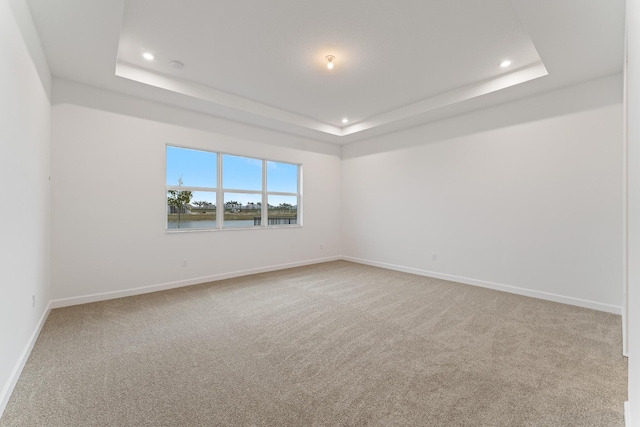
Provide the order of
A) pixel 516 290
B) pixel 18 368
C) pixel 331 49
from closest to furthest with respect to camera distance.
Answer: pixel 18 368
pixel 331 49
pixel 516 290

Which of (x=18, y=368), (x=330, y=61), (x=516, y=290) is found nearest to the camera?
(x=18, y=368)

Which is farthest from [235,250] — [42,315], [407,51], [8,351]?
[407,51]

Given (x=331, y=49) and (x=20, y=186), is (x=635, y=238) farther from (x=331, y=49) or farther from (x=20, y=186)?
(x=20, y=186)

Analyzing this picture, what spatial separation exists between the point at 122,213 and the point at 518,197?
5.65m

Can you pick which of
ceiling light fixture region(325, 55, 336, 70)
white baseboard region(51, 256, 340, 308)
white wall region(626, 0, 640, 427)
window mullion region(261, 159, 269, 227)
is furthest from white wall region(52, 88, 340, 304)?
white wall region(626, 0, 640, 427)

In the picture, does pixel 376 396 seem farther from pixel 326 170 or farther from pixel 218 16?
pixel 326 170

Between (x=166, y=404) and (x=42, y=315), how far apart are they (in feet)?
7.45

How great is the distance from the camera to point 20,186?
80.9 inches

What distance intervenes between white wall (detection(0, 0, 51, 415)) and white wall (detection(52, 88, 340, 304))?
51cm

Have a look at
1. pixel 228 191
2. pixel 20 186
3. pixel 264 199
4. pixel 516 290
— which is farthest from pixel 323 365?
pixel 264 199

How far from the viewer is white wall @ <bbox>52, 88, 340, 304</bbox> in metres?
3.28

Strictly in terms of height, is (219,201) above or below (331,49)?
below

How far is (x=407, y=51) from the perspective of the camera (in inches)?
118

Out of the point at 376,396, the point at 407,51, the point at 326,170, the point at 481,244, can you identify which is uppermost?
the point at 407,51
